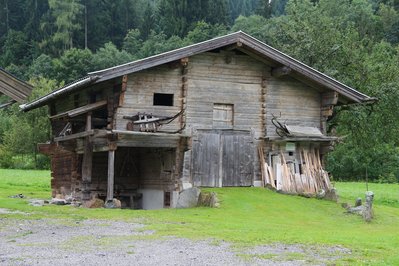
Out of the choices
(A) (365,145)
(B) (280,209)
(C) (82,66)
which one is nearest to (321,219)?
(B) (280,209)

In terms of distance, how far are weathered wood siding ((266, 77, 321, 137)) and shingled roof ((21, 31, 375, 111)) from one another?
0.72 m

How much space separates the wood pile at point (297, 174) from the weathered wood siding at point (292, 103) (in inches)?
53.5

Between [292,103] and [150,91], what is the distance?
6.94 meters

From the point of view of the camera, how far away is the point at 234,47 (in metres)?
28.2

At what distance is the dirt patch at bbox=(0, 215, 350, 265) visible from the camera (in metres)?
12.2

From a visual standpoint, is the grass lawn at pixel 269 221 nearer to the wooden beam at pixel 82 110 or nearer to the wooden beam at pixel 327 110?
the wooden beam at pixel 82 110

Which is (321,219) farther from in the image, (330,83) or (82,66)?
(82,66)

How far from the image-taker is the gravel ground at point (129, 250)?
12.2 metres

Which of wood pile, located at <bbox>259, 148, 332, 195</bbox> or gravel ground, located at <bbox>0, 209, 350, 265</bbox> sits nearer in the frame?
gravel ground, located at <bbox>0, 209, 350, 265</bbox>

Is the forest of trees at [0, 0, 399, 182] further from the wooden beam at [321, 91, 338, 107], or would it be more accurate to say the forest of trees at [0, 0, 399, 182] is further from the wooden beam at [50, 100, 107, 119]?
the wooden beam at [50, 100, 107, 119]

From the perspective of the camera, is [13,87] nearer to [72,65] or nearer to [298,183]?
[298,183]

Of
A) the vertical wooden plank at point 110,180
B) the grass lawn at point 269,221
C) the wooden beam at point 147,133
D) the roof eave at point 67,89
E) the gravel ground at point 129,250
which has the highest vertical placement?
the roof eave at point 67,89

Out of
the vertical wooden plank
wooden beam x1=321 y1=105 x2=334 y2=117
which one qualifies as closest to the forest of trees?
wooden beam x1=321 y1=105 x2=334 y2=117

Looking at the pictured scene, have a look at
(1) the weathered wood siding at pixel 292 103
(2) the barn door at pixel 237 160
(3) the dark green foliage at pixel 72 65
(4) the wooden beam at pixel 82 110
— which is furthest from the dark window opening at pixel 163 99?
(3) the dark green foliage at pixel 72 65
